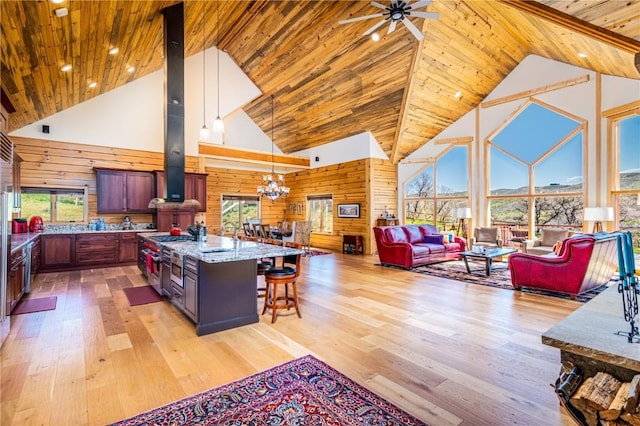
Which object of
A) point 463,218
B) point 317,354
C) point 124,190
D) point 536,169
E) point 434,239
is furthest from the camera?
point 463,218

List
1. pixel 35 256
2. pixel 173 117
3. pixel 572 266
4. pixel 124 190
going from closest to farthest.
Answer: pixel 572 266
pixel 173 117
pixel 35 256
pixel 124 190

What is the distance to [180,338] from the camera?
10.7 ft

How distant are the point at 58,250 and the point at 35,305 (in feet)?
8.93

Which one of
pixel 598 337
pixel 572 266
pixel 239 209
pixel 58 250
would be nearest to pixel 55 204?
pixel 58 250

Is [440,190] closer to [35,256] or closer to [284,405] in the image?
[284,405]

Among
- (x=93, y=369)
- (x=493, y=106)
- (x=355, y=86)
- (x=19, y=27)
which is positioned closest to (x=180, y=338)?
(x=93, y=369)

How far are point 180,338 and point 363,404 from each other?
2.06 meters

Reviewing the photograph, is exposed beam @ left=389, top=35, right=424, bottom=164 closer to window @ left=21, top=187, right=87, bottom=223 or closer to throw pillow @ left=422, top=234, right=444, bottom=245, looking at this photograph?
throw pillow @ left=422, top=234, right=444, bottom=245

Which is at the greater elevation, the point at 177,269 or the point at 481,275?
the point at 177,269

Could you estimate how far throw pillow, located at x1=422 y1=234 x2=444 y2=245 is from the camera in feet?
26.0

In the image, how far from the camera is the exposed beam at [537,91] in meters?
6.83

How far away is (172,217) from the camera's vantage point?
7766 millimetres

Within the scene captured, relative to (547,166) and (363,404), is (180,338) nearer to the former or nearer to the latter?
(363,404)

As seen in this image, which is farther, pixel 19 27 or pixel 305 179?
pixel 305 179
